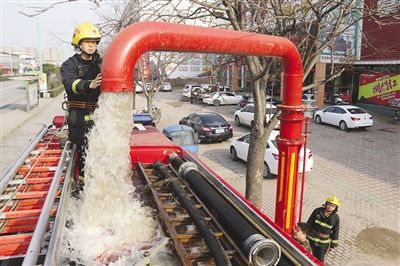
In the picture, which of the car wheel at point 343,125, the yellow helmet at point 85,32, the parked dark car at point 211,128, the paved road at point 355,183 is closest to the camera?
the yellow helmet at point 85,32

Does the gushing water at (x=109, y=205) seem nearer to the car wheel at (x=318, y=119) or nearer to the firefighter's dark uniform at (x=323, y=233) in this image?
the firefighter's dark uniform at (x=323, y=233)

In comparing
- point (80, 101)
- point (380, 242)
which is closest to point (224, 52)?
point (80, 101)

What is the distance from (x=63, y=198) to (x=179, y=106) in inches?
1254

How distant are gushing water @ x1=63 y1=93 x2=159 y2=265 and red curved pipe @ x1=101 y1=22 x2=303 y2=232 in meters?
0.27

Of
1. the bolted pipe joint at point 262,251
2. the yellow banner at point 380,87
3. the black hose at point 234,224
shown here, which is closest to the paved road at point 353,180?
the yellow banner at point 380,87

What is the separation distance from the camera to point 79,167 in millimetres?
5242

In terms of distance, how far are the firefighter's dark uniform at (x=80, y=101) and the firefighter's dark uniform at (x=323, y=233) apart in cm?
Answer: 378

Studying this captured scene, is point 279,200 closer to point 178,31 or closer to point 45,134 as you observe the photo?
point 178,31

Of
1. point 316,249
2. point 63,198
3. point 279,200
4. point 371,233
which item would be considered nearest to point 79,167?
point 63,198

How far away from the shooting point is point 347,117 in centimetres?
2169

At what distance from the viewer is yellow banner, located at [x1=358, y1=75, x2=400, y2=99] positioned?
25.7 meters

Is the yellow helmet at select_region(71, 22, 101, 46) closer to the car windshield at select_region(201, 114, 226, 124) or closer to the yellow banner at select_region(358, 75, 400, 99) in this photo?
the car windshield at select_region(201, 114, 226, 124)

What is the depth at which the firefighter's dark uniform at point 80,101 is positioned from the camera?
478 cm

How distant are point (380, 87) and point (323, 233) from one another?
2418cm
